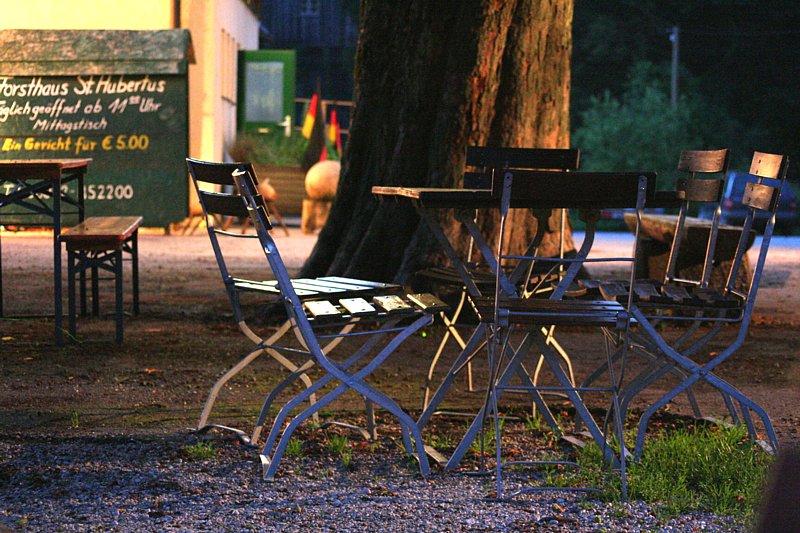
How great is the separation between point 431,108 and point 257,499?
4.69m

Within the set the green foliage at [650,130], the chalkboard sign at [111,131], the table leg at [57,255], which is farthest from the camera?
the green foliage at [650,130]

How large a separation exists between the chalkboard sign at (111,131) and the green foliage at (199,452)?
1331 cm

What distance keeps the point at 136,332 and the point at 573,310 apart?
4.25 metres

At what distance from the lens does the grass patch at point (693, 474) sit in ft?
12.8

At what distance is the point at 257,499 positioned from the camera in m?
3.92

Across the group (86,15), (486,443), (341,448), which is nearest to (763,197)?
(486,443)

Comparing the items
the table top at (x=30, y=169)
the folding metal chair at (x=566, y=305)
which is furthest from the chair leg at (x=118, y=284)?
the folding metal chair at (x=566, y=305)

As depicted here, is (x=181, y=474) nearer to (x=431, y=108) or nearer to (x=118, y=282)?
(x=118, y=282)

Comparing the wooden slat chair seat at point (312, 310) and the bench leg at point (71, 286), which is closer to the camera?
the wooden slat chair seat at point (312, 310)

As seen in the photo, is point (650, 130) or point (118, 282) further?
point (650, 130)

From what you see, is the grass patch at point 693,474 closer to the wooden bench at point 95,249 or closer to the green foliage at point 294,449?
the green foliage at point 294,449

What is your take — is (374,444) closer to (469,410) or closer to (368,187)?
(469,410)

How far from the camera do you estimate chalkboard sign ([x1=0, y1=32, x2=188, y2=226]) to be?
17.6m

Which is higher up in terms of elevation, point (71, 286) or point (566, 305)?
point (566, 305)
